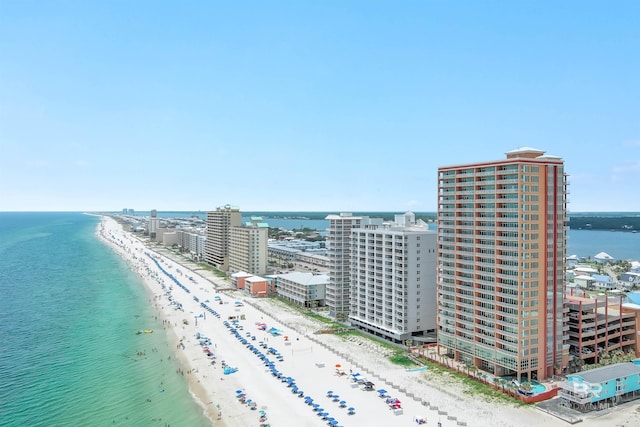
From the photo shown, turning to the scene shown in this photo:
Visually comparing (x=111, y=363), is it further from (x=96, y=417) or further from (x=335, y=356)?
(x=335, y=356)

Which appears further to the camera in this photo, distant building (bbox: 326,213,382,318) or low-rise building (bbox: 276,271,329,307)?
low-rise building (bbox: 276,271,329,307)

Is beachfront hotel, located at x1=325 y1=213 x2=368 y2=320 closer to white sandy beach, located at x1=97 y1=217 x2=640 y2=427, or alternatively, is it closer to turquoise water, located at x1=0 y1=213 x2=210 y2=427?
white sandy beach, located at x1=97 y1=217 x2=640 y2=427

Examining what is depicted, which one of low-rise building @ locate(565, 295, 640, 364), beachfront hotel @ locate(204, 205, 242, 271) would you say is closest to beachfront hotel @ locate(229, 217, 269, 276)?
beachfront hotel @ locate(204, 205, 242, 271)

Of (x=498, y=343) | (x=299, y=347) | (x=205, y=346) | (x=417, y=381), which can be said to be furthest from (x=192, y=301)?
(x=498, y=343)

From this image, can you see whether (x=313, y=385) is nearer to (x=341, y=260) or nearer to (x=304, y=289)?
(x=341, y=260)

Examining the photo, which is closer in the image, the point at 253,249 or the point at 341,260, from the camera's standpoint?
the point at 341,260

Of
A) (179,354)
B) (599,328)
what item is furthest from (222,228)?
(599,328)
